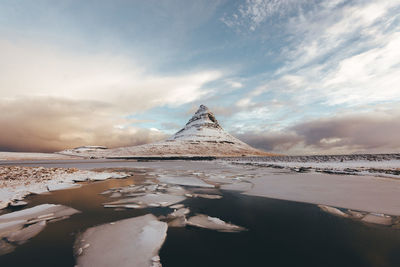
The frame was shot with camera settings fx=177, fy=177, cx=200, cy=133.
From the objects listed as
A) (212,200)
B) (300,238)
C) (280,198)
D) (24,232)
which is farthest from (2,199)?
(280,198)

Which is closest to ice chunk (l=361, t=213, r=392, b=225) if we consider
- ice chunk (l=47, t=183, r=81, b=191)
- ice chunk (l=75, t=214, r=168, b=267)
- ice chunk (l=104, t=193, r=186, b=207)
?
ice chunk (l=75, t=214, r=168, b=267)

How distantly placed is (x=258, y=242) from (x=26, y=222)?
628cm

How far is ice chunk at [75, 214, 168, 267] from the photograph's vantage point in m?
3.29

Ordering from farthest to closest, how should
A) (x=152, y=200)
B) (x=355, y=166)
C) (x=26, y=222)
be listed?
(x=355, y=166) → (x=152, y=200) → (x=26, y=222)

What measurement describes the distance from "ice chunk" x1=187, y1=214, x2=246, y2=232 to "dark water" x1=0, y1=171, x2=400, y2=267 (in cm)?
26

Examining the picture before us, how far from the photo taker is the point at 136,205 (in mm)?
6648

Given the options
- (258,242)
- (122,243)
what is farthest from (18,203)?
(258,242)

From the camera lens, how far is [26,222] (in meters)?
5.01

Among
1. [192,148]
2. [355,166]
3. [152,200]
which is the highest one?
[192,148]

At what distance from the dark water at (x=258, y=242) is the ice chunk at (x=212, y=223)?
0.26m

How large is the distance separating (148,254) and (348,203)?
7.38m

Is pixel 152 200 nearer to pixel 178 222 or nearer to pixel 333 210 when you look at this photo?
pixel 178 222

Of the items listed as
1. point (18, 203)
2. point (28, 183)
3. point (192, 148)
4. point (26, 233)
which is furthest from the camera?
point (192, 148)

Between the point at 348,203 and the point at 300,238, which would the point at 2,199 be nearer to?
the point at 300,238
